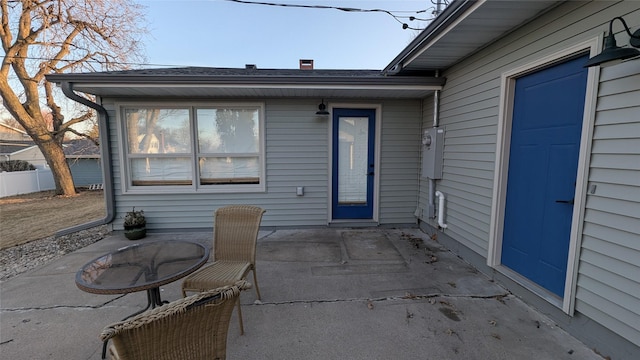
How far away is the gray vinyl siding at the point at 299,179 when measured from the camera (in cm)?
480

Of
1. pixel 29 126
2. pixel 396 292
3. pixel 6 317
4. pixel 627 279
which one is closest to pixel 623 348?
pixel 627 279

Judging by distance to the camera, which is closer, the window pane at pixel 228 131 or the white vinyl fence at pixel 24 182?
the window pane at pixel 228 131

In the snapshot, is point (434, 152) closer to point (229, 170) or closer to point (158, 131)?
point (229, 170)

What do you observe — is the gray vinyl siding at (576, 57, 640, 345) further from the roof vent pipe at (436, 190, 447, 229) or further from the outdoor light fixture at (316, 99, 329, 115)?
the outdoor light fixture at (316, 99, 329, 115)

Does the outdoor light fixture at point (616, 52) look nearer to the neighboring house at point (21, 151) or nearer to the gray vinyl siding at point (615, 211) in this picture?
the gray vinyl siding at point (615, 211)

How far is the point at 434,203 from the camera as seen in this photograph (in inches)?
172

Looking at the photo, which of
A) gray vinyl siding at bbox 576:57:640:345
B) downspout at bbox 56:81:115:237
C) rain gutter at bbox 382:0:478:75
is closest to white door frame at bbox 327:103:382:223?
rain gutter at bbox 382:0:478:75

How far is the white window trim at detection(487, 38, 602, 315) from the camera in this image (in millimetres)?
Answer: 2010

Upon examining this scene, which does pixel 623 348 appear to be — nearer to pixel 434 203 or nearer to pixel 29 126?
pixel 434 203

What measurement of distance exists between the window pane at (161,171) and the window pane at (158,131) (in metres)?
0.16

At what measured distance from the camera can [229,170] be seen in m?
4.93

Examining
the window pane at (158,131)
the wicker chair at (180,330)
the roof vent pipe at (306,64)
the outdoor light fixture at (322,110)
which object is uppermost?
the roof vent pipe at (306,64)

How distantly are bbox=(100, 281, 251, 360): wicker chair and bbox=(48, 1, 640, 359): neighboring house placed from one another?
2.51 metres

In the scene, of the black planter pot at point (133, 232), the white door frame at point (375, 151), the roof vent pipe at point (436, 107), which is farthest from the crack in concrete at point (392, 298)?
the black planter pot at point (133, 232)
